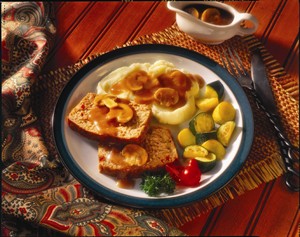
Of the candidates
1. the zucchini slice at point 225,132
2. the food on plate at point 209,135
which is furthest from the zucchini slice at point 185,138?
the zucchini slice at point 225,132

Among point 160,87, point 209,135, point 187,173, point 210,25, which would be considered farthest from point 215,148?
point 210,25

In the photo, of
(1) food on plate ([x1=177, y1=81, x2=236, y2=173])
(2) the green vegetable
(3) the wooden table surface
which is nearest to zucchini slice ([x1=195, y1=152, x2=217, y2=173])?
(1) food on plate ([x1=177, y1=81, x2=236, y2=173])

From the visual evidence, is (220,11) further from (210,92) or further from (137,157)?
(137,157)

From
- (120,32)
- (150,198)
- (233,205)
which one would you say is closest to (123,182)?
(150,198)

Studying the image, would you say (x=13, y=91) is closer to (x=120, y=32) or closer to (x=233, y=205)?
(x=120, y=32)

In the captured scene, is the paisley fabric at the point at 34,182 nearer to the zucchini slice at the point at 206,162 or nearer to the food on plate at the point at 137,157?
the food on plate at the point at 137,157

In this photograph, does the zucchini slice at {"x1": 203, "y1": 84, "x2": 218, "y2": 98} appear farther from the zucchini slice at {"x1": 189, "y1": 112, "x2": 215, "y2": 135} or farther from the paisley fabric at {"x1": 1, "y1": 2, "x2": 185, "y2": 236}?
the paisley fabric at {"x1": 1, "y1": 2, "x2": 185, "y2": 236}
